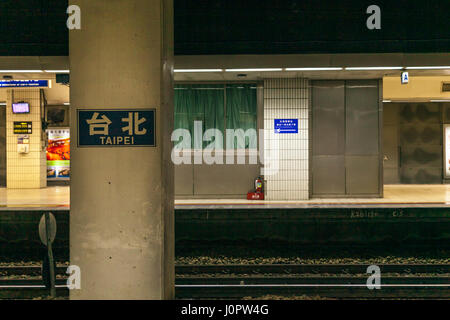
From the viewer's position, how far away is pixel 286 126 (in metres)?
12.5

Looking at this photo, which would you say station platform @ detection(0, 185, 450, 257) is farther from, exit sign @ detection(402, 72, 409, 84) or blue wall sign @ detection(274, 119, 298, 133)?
exit sign @ detection(402, 72, 409, 84)

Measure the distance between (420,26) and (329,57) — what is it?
260 cm

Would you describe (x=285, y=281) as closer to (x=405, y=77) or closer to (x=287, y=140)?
(x=287, y=140)

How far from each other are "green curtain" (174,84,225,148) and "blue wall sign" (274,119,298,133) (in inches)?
69.5

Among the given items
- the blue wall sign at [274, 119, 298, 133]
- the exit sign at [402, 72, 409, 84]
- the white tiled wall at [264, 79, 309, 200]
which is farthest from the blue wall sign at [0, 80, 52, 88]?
the exit sign at [402, 72, 409, 84]

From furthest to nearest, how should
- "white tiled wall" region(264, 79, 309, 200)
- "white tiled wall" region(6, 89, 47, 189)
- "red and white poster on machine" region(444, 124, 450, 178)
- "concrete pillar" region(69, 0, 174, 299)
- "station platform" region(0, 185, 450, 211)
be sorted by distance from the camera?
"red and white poster on machine" region(444, 124, 450, 178) < "white tiled wall" region(6, 89, 47, 189) < "white tiled wall" region(264, 79, 309, 200) < "station platform" region(0, 185, 450, 211) < "concrete pillar" region(69, 0, 174, 299)

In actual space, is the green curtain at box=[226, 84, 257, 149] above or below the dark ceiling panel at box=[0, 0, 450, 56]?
below

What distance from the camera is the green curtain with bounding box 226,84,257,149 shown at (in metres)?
13.0

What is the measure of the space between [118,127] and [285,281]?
4474mm

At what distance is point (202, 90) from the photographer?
13.1m

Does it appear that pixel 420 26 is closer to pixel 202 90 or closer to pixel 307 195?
pixel 307 195

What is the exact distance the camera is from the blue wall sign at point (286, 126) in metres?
12.5

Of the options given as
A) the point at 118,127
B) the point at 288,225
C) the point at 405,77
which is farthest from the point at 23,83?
the point at 405,77
